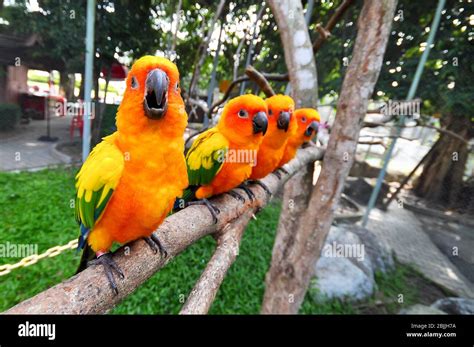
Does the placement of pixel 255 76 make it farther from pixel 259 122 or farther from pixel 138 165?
pixel 138 165

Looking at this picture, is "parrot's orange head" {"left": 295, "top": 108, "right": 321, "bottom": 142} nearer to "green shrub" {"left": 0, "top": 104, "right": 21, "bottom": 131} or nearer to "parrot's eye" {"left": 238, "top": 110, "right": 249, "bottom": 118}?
"parrot's eye" {"left": 238, "top": 110, "right": 249, "bottom": 118}

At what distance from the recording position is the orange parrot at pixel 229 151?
1.62 meters

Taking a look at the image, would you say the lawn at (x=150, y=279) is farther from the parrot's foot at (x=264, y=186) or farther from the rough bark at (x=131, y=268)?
the rough bark at (x=131, y=268)

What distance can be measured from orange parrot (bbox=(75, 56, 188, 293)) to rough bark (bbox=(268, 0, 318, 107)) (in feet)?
6.44

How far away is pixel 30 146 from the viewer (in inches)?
178

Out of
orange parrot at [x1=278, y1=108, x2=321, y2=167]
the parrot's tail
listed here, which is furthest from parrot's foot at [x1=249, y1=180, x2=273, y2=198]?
the parrot's tail

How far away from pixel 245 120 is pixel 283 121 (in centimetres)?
37

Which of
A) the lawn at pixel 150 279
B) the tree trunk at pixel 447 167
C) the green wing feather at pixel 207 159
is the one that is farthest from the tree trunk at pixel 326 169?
the tree trunk at pixel 447 167

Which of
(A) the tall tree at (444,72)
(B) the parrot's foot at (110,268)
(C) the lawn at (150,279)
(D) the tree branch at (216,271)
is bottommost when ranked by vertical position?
(C) the lawn at (150,279)

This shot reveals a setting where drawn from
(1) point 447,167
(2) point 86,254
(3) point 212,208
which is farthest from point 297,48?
(1) point 447,167

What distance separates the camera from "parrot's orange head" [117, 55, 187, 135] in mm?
921

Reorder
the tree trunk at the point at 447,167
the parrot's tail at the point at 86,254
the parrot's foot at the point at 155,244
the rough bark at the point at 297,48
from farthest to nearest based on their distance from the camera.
→ the tree trunk at the point at 447,167
the rough bark at the point at 297,48
the parrot's tail at the point at 86,254
the parrot's foot at the point at 155,244
